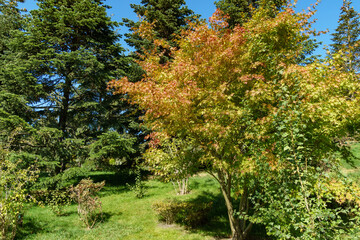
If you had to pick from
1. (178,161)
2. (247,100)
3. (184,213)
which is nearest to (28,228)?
(184,213)

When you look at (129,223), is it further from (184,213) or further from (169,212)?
(184,213)

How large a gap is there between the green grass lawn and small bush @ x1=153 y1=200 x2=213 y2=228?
0.27 meters

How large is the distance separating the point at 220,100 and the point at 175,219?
5.08 metres

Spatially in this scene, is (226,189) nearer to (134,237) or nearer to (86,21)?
(134,237)

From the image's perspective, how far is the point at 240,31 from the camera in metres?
5.22

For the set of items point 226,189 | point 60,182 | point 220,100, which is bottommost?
point 60,182

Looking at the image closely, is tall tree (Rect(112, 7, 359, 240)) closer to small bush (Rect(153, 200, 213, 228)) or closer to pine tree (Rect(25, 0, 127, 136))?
small bush (Rect(153, 200, 213, 228))

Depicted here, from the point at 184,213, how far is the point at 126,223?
2226 millimetres

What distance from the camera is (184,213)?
7.02 metres

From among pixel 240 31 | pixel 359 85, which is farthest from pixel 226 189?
pixel 240 31

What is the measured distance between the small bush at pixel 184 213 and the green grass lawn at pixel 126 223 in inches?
10.6

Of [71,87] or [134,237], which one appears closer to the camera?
[134,237]

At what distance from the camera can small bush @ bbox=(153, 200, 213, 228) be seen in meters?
6.93

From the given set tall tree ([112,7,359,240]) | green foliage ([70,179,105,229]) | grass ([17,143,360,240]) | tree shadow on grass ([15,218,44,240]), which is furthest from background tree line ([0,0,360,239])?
green foliage ([70,179,105,229])
